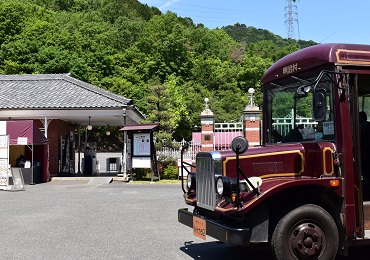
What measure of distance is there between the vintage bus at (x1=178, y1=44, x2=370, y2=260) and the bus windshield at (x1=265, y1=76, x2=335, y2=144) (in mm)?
21

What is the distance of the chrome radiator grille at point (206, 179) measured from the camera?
5.99 metres

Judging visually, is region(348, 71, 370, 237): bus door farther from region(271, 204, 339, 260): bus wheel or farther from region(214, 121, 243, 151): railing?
region(214, 121, 243, 151): railing

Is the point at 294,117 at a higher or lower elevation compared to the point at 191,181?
higher

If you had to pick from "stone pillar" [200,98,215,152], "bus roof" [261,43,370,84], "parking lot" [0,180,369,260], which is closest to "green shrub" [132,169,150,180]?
"stone pillar" [200,98,215,152]

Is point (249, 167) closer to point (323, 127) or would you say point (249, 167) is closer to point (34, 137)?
point (323, 127)

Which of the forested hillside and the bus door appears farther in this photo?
the forested hillside

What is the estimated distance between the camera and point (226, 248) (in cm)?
759

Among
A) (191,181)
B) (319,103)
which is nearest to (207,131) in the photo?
(191,181)

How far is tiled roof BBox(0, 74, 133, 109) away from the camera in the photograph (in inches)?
920

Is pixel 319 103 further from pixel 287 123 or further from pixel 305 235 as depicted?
pixel 305 235

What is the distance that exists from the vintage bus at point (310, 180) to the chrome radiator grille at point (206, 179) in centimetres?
1

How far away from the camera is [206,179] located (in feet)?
20.2

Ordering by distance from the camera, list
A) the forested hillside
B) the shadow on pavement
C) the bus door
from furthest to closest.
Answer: the forested hillside, the shadow on pavement, the bus door

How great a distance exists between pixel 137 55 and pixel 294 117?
59.3 metres
